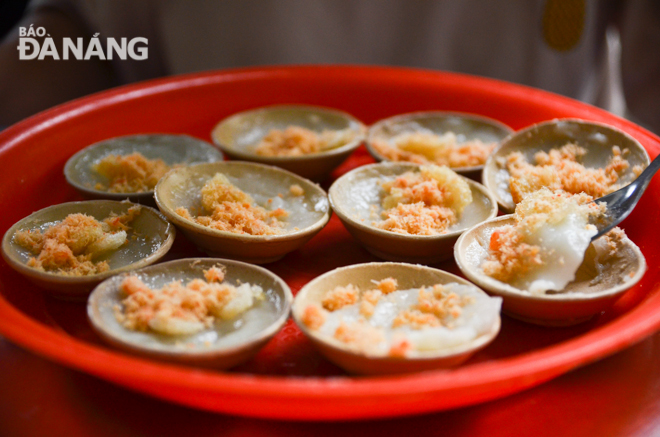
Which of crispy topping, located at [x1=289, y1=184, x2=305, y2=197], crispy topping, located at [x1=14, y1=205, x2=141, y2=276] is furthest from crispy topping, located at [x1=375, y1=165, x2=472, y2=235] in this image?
crispy topping, located at [x1=14, y1=205, x2=141, y2=276]

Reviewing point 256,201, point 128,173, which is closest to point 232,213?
point 256,201

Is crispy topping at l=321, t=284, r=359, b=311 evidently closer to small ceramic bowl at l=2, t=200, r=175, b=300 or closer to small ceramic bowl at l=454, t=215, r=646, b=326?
small ceramic bowl at l=454, t=215, r=646, b=326

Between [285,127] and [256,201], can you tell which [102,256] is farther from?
[285,127]

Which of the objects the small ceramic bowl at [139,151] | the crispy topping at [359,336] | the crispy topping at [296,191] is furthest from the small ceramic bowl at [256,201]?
the crispy topping at [359,336]

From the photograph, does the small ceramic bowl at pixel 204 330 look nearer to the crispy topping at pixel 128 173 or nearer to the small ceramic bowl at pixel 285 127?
the crispy topping at pixel 128 173

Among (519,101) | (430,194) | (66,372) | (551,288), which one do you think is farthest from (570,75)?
(66,372)

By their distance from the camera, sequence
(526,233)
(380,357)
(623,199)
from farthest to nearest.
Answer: (623,199)
(526,233)
(380,357)
